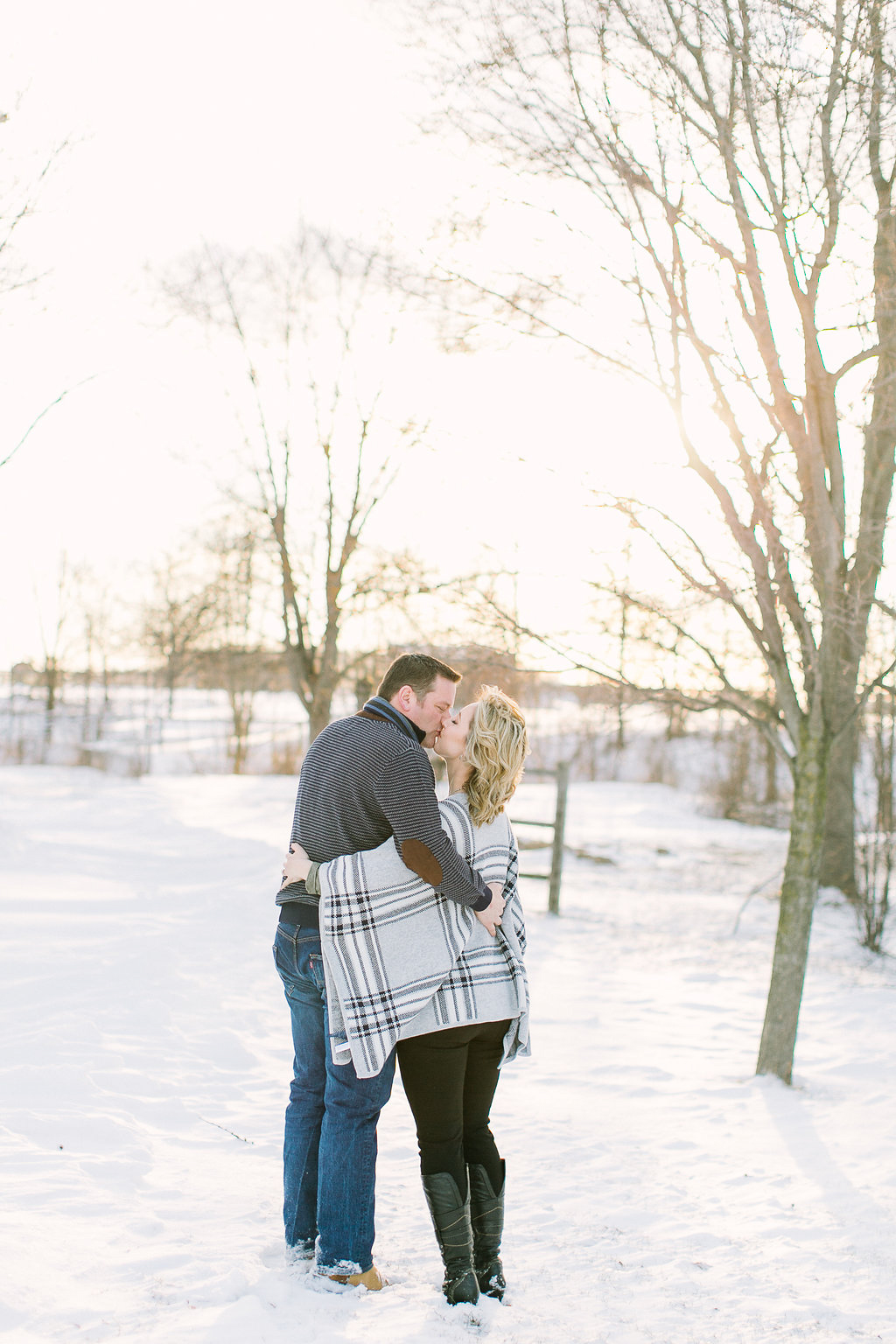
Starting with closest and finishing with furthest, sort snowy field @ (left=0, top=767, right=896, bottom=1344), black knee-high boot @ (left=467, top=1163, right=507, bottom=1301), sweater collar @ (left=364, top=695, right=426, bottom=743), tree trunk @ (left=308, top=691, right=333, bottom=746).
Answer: snowy field @ (left=0, top=767, right=896, bottom=1344) < black knee-high boot @ (left=467, top=1163, right=507, bottom=1301) < sweater collar @ (left=364, top=695, right=426, bottom=743) < tree trunk @ (left=308, top=691, right=333, bottom=746)

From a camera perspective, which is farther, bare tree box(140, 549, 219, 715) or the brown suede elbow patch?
bare tree box(140, 549, 219, 715)

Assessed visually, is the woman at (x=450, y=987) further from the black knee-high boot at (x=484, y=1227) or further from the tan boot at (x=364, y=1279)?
the tan boot at (x=364, y=1279)

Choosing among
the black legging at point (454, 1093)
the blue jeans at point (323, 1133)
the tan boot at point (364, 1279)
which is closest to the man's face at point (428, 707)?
the blue jeans at point (323, 1133)

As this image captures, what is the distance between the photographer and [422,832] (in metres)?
2.52

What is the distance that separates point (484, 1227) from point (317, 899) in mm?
980

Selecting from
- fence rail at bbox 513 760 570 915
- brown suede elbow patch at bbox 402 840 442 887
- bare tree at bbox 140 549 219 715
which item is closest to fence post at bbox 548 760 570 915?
fence rail at bbox 513 760 570 915

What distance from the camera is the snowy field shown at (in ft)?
8.25

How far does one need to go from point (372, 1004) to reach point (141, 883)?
6.73 metres

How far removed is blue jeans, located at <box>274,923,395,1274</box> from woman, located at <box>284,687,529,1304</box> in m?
0.11

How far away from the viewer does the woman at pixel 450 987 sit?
8.34ft

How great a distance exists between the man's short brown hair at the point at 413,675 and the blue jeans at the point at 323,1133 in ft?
2.35

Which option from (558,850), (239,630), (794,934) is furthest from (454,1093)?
(239,630)

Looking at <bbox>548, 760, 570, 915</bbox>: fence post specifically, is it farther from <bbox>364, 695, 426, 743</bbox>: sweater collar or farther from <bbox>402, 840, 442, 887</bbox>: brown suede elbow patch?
<bbox>402, 840, 442, 887</bbox>: brown suede elbow patch

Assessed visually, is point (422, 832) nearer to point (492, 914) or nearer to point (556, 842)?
point (492, 914)
